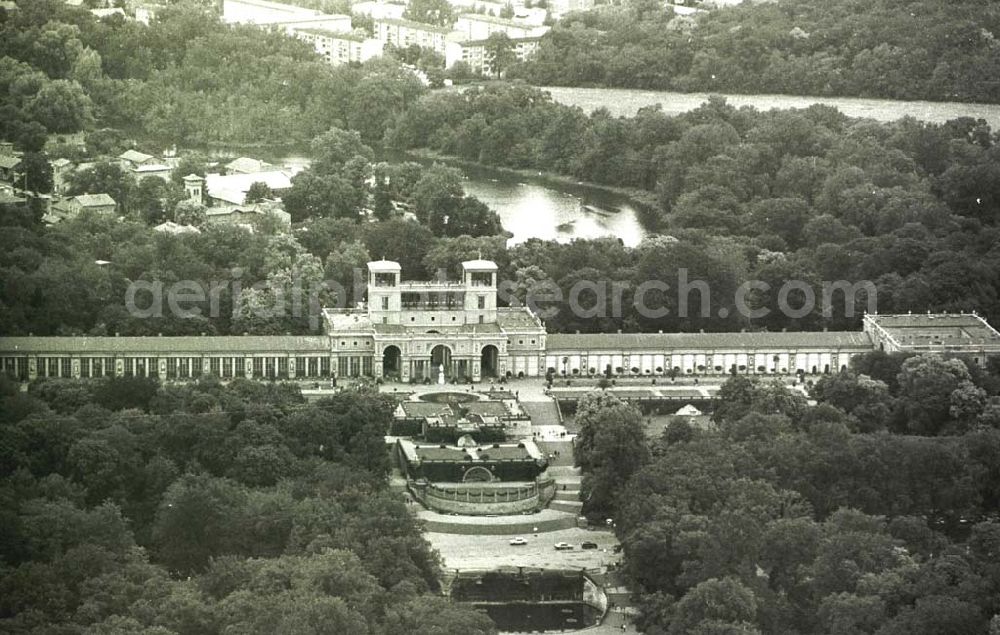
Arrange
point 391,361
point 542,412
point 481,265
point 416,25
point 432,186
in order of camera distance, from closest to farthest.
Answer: point 542,412
point 391,361
point 481,265
point 432,186
point 416,25

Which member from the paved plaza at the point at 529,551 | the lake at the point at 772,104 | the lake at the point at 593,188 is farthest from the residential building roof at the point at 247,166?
the paved plaza at the point at 529,551

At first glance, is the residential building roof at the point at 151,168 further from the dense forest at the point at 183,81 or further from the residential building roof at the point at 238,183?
the dense forest at the point at 183,81

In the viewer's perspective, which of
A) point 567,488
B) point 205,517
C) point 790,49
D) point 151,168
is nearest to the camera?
point 205,517

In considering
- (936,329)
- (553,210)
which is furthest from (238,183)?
(936,329)

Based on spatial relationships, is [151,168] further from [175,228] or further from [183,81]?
[183,81]

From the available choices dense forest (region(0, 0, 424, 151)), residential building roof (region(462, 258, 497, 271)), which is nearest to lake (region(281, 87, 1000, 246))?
dense forest (region(0, 0, 424, 151))

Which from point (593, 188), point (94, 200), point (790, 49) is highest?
point (790, 49)

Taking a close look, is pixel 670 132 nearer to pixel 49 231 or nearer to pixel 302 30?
pixel 302 30
